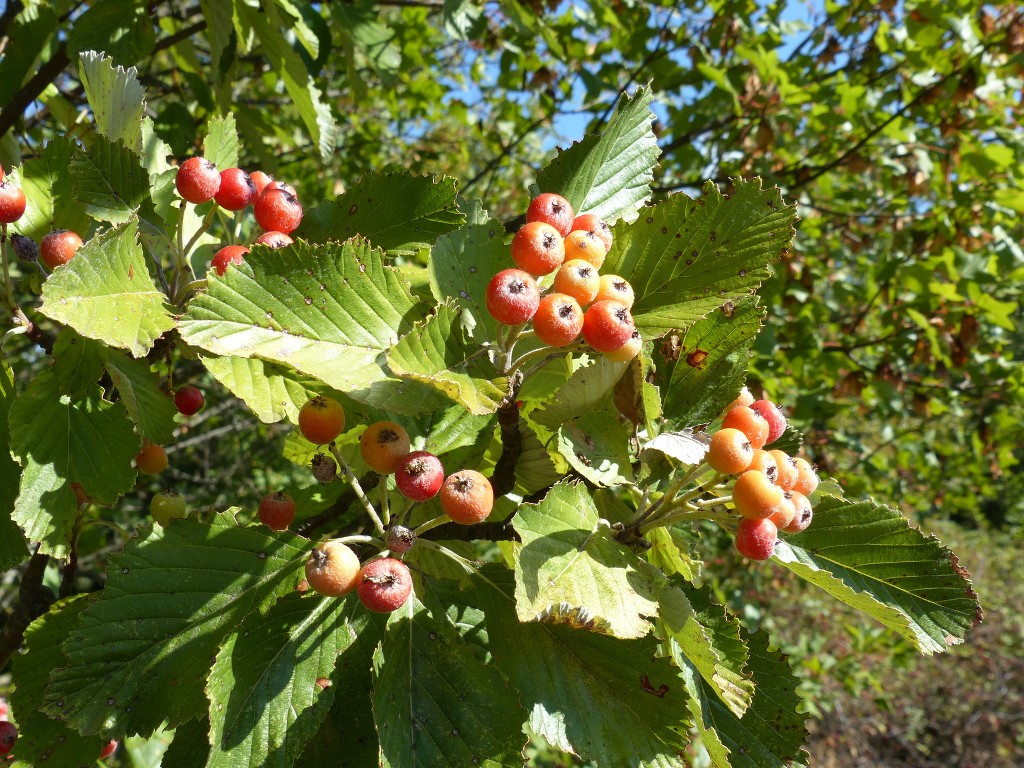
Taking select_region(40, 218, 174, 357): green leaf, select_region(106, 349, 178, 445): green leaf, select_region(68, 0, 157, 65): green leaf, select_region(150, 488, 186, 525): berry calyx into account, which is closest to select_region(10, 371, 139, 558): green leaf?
select_region(106, 349, 178, 445): green leaf

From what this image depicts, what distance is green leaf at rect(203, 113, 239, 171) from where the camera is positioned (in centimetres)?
144

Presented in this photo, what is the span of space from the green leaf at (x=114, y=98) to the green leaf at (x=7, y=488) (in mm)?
471

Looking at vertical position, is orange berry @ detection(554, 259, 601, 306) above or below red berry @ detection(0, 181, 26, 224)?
below

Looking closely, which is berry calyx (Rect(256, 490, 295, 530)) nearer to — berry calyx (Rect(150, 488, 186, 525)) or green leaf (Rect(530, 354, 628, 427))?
berry calyx (Rect(150, 488, 186, 525))

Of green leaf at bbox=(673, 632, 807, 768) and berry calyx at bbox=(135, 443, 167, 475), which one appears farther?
berry calyx at bbox=(135, 443, 167, 475)

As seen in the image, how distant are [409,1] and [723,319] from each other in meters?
3.37

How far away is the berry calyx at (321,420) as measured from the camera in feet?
3.53

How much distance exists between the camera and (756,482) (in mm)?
1011

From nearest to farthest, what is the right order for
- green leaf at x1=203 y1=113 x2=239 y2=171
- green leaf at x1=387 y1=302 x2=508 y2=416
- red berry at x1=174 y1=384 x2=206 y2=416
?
1. green leaf at x1=387 y1=302 x2=508 y2=416
2. green leaf at x1=203 y1=113 x2=239 y2=171
3. red berry at x1=174 y1=384 x2=206 y2=416

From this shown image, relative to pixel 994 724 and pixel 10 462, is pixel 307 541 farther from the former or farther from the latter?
pixel 994 724

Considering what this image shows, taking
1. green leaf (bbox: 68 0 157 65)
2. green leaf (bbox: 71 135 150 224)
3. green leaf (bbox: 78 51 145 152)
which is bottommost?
green leaf (bbox: 71 135 150 224)

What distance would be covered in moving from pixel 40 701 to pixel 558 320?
1.26 m

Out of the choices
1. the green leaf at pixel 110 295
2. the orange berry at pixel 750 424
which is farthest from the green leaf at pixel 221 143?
the orange berry at pixel 750 424

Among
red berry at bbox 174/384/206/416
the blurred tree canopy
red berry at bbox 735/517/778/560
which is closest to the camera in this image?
red berry at bbox 735/517/778/560
